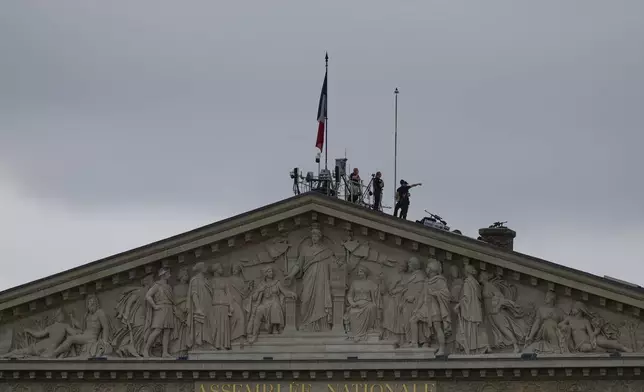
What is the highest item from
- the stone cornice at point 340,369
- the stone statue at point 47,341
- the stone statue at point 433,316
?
the stone statue at point 433,316

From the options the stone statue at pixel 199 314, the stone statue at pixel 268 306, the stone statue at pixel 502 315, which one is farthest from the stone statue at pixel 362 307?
the stone statue at pixel 199 314

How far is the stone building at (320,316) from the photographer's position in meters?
47.9

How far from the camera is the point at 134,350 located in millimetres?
48844

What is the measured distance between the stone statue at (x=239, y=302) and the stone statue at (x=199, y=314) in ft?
1.70

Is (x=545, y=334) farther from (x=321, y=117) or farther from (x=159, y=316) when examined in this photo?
(x=321, y=117)

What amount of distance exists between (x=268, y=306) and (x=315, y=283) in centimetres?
120

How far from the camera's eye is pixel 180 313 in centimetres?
4903

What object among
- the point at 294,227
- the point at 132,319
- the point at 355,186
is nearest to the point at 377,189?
the point at 355,186

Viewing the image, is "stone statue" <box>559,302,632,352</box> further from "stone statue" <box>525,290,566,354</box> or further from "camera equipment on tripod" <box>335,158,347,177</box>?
"camera equipment on tripod" <box>335,158,347,177</box>

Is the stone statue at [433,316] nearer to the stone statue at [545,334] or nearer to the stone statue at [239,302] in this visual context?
the stone statue at [545,334]

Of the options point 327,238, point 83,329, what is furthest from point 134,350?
point 327,238

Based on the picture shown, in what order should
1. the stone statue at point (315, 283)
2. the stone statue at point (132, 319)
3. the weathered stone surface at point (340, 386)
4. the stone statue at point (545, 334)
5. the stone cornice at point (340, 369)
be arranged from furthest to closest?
the stone statue at point (132, 319) < the stone statue at point (315, 283) < the stone statue at point (545, 334) < the weathered stone surface at point (340, 386) < the stone cornice at point (340, 369)

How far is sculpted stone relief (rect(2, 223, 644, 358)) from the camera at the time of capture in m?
48.0

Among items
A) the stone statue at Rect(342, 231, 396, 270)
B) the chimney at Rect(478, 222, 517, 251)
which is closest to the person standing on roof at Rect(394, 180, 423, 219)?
the chimney at Rect(478, 222, 517, 251)
